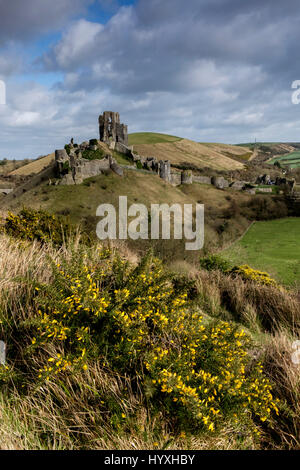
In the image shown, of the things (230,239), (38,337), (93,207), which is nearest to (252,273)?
(38,337)

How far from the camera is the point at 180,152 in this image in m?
109

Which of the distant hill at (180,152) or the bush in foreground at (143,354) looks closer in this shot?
the bush in foreground at (143,354)

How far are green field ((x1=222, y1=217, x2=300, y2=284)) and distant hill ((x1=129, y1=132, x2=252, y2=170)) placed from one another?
55.8 meters

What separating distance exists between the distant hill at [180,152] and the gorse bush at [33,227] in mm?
89998

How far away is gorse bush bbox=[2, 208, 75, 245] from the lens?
24.6 feet

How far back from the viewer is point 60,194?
43750mm

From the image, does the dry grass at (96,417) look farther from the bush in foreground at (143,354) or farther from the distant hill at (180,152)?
the distant hill at (180,152)

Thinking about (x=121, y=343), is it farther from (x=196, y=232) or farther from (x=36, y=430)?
(x=196, y=232)

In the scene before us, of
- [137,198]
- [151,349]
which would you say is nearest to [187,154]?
[137,198]

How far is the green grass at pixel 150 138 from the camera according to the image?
120m

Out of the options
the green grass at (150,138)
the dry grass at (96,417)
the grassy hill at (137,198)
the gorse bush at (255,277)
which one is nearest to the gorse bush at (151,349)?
the dry grass at (96,417)

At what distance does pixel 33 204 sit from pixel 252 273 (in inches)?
1440

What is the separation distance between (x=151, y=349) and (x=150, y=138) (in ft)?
A: 434
